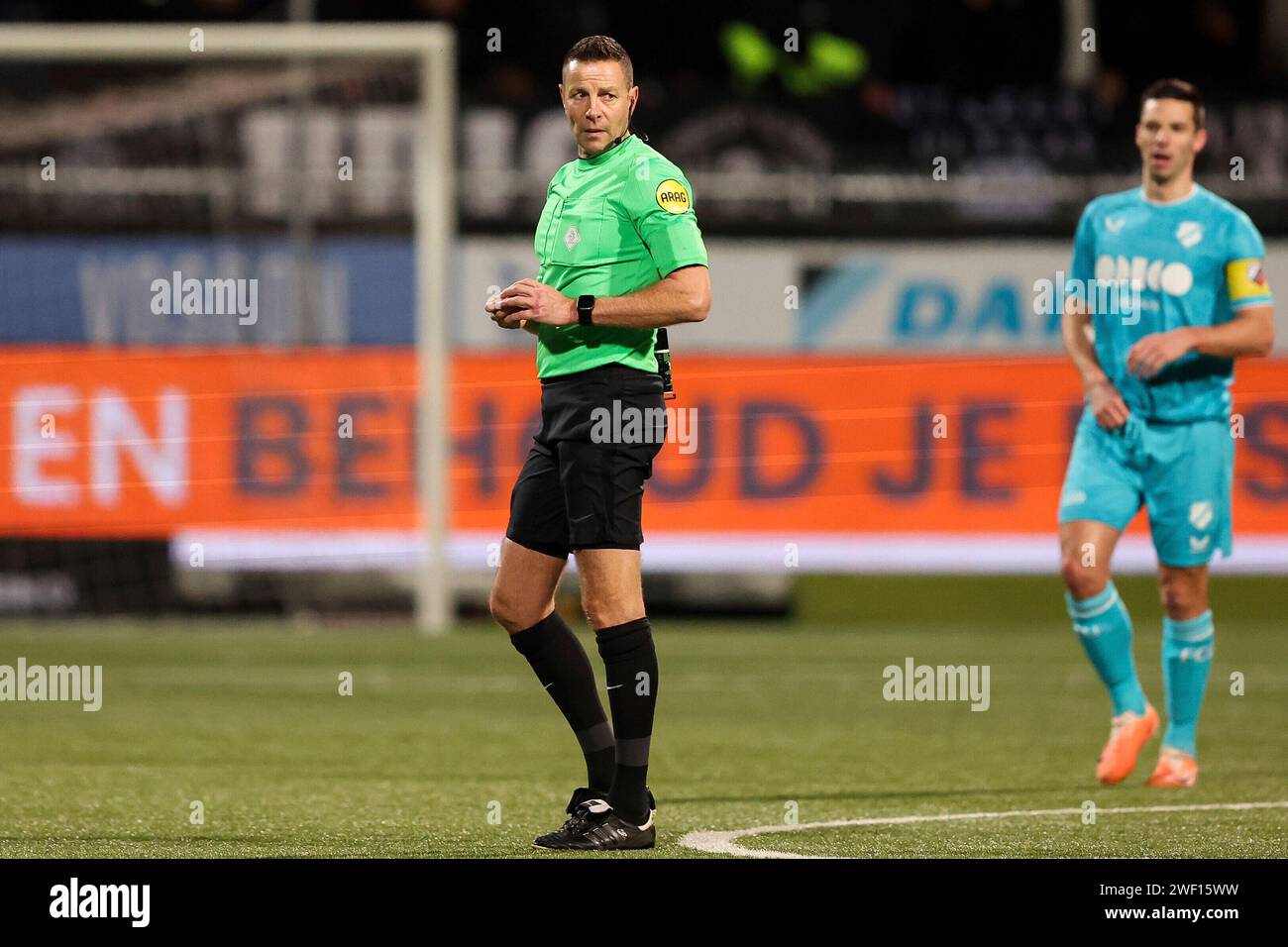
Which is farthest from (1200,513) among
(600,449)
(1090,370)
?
(600,449)

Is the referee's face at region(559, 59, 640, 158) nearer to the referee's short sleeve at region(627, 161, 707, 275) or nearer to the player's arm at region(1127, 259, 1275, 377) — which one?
the referee's short sleeve at region(627, 161, 707, 275)

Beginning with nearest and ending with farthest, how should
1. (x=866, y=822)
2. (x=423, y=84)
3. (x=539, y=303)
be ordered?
(x=539, y=303), (x=866, y=822), (x=423, y=84)

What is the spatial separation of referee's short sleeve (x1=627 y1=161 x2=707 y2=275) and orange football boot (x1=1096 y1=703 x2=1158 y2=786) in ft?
8.03

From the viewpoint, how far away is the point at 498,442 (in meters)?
13.4

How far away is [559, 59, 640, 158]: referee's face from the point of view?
5.54m

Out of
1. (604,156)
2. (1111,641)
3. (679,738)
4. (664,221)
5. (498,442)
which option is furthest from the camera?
(498,442)

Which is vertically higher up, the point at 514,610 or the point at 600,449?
the point at 600,449

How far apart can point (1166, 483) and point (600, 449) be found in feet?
7.64

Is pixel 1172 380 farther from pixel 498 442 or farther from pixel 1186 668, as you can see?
pixel 498 442

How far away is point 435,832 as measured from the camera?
5988 millimetres

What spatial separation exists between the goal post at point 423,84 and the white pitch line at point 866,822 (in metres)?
6.73

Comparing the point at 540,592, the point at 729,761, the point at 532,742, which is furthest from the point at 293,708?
the point at 540,592
